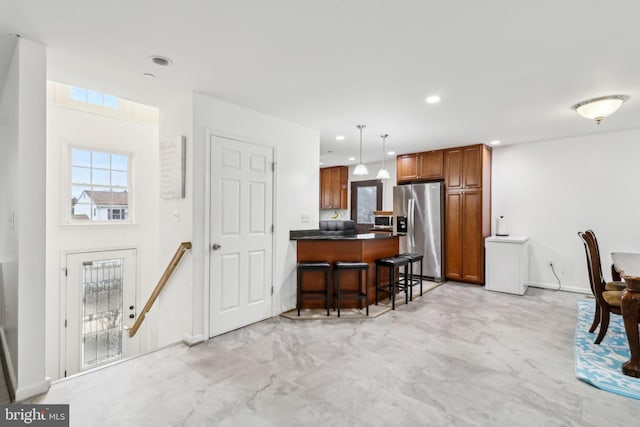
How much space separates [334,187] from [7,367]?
6482 mm

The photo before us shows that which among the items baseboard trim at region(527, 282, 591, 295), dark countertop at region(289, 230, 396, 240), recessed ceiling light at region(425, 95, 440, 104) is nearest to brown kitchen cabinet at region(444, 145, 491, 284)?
baseboard trim at region(527, 282, 591, 295)

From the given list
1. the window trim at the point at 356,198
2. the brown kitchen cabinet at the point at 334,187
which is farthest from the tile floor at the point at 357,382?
the brown kitchen cabinet at the point at 334,187

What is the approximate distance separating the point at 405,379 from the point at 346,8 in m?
2.63

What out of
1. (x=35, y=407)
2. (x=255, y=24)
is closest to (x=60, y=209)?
(x=35, y=407)

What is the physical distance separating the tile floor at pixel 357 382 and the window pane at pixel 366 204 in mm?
4112

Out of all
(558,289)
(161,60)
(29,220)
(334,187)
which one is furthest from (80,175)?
(558,289)

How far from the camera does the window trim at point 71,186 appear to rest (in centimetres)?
390

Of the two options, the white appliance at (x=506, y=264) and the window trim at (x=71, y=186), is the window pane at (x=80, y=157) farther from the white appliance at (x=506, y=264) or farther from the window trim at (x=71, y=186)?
the white appliance at (x=506, y=264)

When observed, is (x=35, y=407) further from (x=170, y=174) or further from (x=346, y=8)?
(x=346, y=8)

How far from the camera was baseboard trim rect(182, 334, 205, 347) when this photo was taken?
9.78ft

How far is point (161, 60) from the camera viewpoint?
2.44 metres

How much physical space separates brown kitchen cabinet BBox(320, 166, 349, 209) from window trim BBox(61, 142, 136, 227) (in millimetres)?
4632

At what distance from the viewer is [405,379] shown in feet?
7.67

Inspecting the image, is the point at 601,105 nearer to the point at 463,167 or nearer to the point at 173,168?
the point at 463,167
